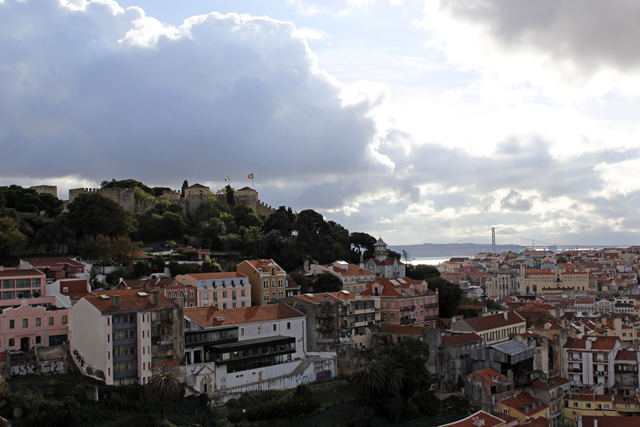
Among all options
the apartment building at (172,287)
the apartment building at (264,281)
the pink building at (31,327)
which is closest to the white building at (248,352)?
the apartment building at (172,287)

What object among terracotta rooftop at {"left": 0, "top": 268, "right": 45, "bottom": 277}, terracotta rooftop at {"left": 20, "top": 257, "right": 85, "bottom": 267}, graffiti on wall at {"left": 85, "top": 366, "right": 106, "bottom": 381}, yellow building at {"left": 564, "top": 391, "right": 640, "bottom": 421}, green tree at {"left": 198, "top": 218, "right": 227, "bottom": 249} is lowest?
yellow building at {"left": 564, "top": 391, "right": 640, "bottom": 421}

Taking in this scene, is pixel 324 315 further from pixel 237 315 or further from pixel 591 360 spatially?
pixel 591 360

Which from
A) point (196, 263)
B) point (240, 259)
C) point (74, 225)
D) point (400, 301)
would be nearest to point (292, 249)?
point (240, 259)

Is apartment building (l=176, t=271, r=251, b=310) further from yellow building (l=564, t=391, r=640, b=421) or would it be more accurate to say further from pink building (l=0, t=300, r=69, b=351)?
yellow building (l=564, t=391, r=640, b=421)

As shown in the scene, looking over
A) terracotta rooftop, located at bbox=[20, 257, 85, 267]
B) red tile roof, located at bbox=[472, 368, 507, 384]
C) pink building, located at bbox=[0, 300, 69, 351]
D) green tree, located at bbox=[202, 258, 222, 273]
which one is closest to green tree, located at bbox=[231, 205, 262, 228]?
green tree, located at bbox=[202, 258, 222, 273]

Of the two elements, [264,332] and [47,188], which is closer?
[264,332]

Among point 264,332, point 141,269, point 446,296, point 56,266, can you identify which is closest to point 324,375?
point 264,332
